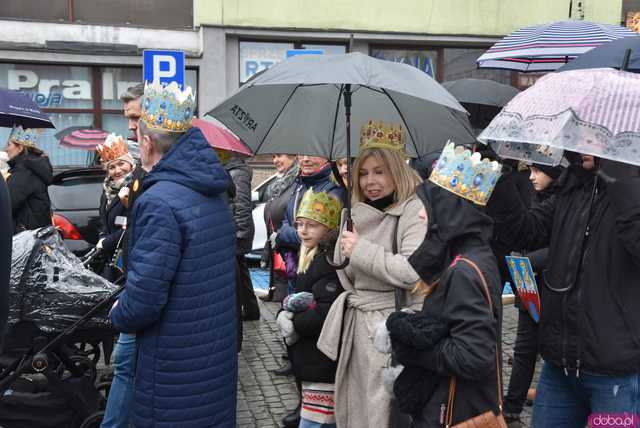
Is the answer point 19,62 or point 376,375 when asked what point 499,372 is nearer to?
point 376,375

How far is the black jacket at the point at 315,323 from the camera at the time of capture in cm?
371

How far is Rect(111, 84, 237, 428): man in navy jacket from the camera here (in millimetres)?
3172

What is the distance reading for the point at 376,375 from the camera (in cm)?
347

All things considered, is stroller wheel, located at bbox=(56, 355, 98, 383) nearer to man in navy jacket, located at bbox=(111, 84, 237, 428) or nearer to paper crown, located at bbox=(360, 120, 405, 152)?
man in navy jacket, located at bbox=(111, 84, 237, 428)

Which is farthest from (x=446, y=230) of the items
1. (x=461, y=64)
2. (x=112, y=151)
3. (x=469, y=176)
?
(x=461, y=64)

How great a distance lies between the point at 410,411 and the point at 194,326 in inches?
42.9

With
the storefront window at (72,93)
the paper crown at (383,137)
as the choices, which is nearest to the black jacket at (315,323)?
the paper crown at (383,137)

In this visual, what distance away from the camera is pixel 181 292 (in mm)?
3260

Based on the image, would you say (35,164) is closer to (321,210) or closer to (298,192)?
(298,192)

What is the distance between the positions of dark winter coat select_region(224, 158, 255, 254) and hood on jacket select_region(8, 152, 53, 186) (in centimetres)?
174

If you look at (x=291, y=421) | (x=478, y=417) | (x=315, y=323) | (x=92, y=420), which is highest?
(x=478, y=417)

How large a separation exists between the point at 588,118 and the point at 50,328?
10.5 ft

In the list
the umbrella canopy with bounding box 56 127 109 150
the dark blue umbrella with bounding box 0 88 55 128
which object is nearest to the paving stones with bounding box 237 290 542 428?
the dark blue umbrella with bounding box 0 88 55 128

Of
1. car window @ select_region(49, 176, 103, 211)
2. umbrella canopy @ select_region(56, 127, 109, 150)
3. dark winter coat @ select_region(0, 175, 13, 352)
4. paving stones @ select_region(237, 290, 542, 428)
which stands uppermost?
dark winter coat @ select_region(0, 175, 13, 352)
